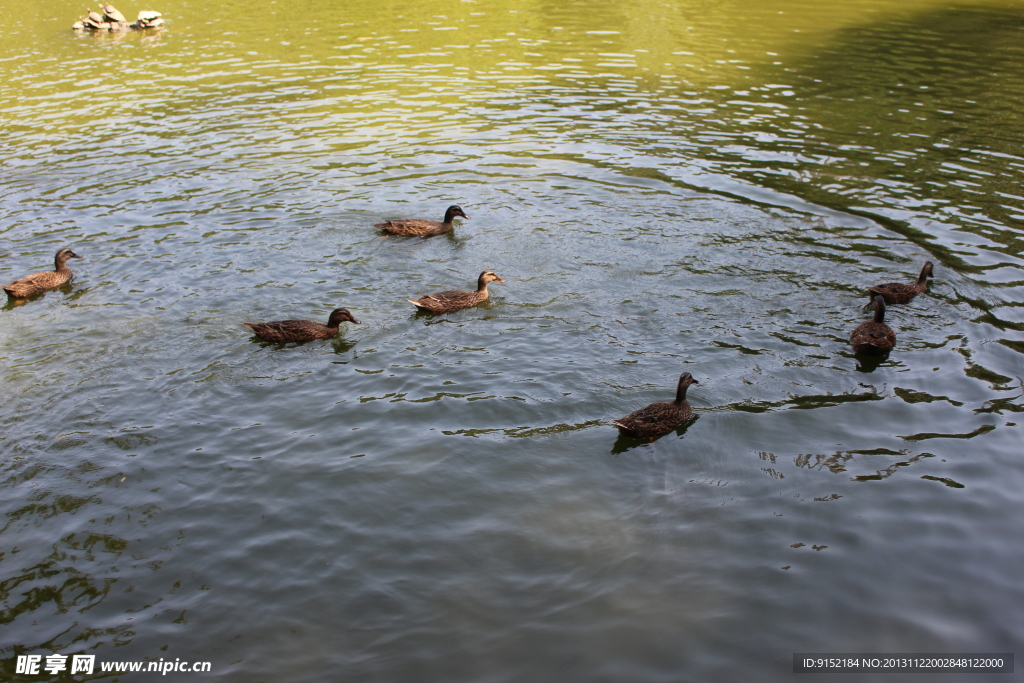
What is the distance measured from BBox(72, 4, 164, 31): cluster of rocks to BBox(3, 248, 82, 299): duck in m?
25.0

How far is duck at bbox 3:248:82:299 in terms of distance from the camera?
1299 centimetres

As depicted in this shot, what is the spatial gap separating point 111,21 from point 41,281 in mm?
26080

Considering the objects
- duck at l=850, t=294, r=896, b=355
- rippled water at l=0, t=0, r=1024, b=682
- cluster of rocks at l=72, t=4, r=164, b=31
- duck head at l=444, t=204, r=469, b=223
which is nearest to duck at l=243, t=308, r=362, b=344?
rippled water at l=0, t=0, r=1024, b=682

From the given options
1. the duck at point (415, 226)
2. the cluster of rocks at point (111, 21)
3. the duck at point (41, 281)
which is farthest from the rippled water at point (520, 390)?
the cluster of rocks at point (111, 21)

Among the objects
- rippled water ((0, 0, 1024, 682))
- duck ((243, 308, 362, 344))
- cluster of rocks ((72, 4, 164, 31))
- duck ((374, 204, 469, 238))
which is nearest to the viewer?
rippled water ((0, 0, 1024, 682))

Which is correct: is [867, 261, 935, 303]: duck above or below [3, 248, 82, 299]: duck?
above

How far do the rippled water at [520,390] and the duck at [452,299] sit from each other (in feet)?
0.96

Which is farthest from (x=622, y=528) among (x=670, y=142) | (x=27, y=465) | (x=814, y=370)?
(x=670, y=142)

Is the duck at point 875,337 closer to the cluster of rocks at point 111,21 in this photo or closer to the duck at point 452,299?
the duck at point 452,299

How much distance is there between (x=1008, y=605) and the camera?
7.08m

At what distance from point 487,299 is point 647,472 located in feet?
16.4

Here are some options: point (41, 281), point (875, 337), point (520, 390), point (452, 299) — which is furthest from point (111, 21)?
point (875, 337)

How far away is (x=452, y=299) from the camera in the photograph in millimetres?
12367

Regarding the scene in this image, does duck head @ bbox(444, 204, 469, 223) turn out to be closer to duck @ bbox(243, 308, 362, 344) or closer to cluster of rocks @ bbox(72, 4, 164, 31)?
duck @ bbox(243, 308, 362, 344)
